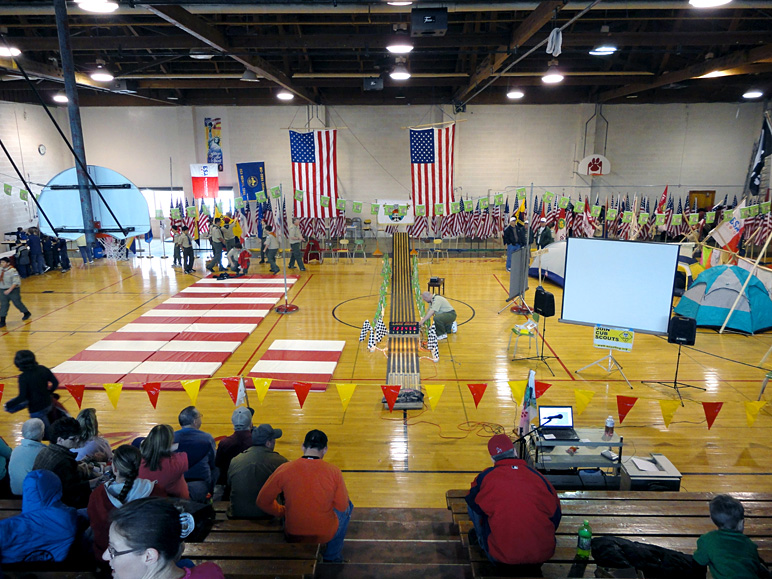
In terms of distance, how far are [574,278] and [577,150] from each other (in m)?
14.7

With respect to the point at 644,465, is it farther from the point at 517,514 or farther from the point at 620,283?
the point at 620,283

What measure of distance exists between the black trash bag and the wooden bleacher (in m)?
0.17

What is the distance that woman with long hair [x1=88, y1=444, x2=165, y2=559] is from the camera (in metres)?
3.24

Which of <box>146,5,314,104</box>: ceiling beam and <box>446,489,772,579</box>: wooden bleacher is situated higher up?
<box>146,5,314,104</box>: ceiling beam

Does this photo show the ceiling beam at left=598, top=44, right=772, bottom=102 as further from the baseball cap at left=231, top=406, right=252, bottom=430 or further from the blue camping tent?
the baseball cap at left=231, top=406, right=252, bottom=430

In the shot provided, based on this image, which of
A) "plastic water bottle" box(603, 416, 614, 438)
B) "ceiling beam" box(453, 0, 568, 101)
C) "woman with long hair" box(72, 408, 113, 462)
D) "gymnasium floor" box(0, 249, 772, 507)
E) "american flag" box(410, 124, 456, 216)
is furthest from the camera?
"american flag" box(410, 124, 456, 216)

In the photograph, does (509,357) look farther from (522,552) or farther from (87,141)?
(87,141)

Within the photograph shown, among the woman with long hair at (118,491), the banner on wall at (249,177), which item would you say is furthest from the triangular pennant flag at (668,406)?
the banner on wall at (249,177)

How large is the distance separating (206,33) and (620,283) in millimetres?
8089

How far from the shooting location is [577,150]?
2109 cm

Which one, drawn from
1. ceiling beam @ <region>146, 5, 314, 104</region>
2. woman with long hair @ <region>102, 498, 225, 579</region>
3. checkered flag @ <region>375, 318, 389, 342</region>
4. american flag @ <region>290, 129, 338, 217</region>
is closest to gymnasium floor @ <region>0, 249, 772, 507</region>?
checkered flag @ <region>375, 318, 389, 342</region>

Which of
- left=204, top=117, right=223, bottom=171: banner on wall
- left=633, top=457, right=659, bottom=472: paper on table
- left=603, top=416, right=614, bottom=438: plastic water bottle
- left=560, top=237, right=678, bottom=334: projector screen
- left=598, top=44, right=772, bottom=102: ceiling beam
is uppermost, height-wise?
left=598, top=44, right=772, bottom=102: ceiling beam

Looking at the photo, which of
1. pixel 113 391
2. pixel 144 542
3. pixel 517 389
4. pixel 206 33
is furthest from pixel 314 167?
pixel 144 542

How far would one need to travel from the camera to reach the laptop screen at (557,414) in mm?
5657
